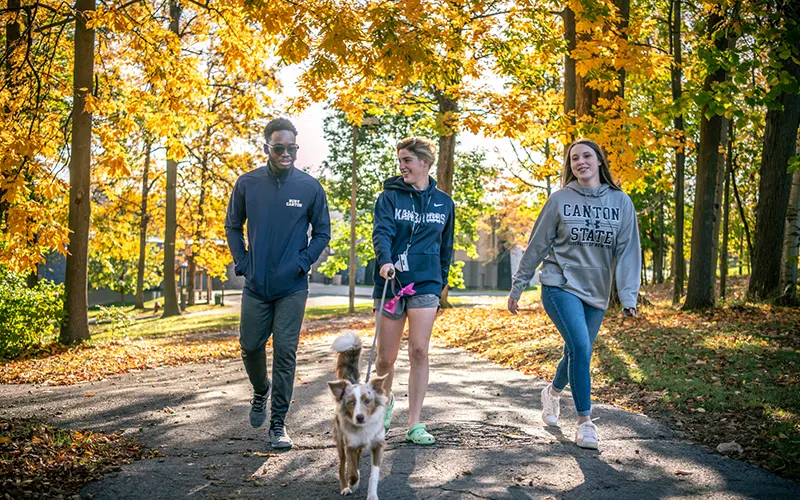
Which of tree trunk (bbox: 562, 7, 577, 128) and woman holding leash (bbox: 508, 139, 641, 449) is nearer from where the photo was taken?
woman holding leash (bbox: 508, 139, 641, 449)

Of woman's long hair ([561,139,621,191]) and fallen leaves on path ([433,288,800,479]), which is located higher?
woman's long hair ([561,139,621,191])

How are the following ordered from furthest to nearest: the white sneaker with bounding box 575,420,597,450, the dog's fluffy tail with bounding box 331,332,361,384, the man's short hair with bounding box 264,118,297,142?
1. the man's short hair with bounding box 264,118,297,142
2. the white sneaker with bounding box 575,420,597,450
3. the dog's fluffy tail with bounding box 331,332,361,384

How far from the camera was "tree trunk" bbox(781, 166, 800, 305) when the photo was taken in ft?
47.6

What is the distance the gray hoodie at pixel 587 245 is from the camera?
18.6 ft

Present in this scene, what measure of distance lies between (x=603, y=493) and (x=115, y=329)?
13.7 meters

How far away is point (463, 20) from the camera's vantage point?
1302cm

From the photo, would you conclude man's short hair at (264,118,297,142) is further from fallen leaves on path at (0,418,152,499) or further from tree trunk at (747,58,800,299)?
tree trunk at (747,58,800,299)

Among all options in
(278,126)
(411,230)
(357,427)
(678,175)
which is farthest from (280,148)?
(678,175)

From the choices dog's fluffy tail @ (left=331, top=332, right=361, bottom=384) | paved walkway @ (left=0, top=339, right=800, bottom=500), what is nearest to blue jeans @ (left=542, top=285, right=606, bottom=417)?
paved walkway @ (left=0, top=339, right=800, bottom=500)

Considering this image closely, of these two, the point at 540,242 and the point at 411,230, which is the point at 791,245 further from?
the point at 411,230

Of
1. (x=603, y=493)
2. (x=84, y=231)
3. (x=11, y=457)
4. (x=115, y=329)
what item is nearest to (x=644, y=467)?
(x=603, y=493)

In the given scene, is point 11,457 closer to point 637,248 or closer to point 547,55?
point 637,248

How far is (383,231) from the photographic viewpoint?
559 centimetres

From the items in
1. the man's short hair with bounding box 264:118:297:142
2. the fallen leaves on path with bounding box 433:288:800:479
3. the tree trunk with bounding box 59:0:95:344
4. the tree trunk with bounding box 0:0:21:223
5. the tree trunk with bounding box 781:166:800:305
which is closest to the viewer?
the man's short hair with bounding box 264:118:297:142
